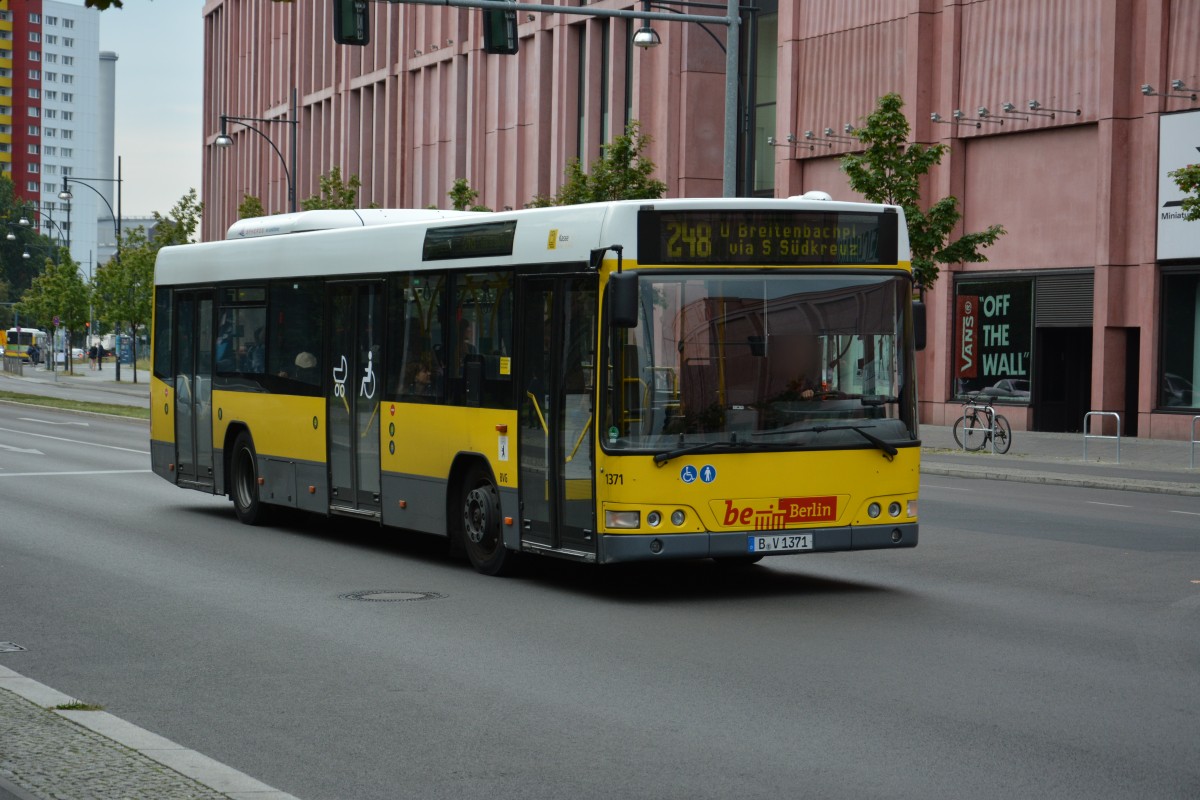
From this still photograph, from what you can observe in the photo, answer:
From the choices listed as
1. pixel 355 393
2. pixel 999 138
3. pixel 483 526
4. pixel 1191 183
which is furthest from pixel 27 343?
pixel 483 526

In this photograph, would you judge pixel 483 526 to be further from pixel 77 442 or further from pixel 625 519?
pixel 77 442

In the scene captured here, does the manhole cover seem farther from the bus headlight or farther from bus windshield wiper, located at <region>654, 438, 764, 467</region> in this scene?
bus windshield wiper, located at <region>654, 438, 764, 467</region>

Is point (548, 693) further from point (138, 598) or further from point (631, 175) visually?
point (631, 175)

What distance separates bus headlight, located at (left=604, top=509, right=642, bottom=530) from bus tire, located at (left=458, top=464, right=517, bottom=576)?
62.4 inches

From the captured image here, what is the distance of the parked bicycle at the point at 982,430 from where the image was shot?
1220 inches

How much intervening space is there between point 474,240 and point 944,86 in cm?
2887

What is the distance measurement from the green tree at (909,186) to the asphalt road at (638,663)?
1584cm

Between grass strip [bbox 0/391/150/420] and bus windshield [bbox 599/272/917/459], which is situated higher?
bus windshield [bbox 599/272/917/459]

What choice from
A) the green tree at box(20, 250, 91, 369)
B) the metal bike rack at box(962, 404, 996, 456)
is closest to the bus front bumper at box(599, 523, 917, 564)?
A: the metal bike rack at box(962, 404, 996, 456)

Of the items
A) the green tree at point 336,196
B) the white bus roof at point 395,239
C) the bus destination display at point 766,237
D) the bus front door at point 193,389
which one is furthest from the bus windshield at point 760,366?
the green tree at point 336,196

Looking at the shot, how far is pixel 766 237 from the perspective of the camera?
1191cm

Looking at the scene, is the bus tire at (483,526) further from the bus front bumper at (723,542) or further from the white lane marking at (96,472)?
the white lane marking at (96,472)

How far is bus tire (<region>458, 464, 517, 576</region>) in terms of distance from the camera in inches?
514

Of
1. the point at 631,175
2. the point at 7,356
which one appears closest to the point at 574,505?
the point at 631,175
